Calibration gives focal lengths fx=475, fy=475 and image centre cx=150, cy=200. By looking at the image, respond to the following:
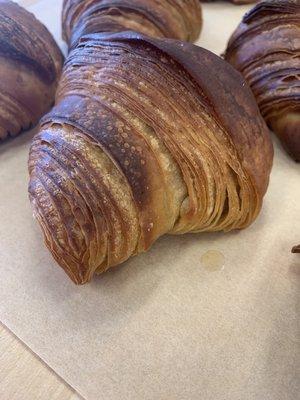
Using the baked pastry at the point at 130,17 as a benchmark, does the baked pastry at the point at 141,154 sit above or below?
below

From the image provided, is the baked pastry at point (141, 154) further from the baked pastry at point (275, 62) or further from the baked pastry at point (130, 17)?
the baked pastry at point (130, 17)

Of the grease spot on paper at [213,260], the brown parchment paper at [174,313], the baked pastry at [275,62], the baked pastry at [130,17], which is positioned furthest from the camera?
the baked pastry at [130,17]

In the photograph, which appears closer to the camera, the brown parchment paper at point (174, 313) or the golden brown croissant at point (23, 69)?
the brown parchment paper at point (174, 313)

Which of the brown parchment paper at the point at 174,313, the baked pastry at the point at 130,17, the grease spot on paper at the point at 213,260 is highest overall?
the baked pastry at the point at 130,17

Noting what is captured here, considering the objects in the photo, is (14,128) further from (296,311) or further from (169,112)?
(296,311)

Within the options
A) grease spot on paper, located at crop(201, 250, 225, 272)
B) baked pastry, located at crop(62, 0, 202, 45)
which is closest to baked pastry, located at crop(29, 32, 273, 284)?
grease spot on paper, located at crop(201, 250, 225, 272)

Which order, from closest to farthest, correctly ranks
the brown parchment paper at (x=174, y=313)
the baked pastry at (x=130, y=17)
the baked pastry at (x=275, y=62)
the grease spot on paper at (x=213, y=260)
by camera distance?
the brown parchment paper at (x=174, y=313) → the grease spot on paper at (x=213, y=260) → the baked pastry at (x=275, y=62) → the baked pastry at (x=130, y=17)

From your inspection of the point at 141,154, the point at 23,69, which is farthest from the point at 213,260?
the point at 23,69

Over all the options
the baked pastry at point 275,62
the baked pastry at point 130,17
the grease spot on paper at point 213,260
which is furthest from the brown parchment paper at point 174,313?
the baked pastry at point 130,17
